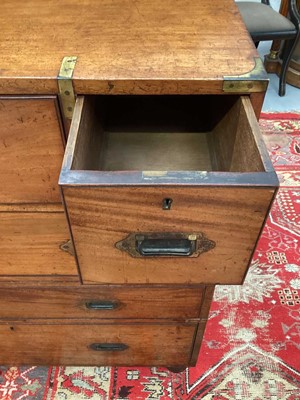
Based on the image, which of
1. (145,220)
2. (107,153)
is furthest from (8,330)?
(145,220)

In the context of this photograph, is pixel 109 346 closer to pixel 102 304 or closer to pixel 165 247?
pixel 102 304

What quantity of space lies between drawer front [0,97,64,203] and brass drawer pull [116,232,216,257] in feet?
0.78

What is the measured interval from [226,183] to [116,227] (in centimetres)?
17

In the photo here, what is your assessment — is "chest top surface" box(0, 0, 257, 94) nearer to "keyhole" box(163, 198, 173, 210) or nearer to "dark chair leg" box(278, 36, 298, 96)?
"keyhole" box(163, 198, 173, 210)

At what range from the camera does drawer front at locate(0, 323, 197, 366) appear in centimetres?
93

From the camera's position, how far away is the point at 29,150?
721 mm

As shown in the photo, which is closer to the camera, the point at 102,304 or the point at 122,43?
the point at 122,43

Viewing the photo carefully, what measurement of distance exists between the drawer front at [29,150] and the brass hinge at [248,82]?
28 cm

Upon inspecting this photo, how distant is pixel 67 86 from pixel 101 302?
0.46 meters

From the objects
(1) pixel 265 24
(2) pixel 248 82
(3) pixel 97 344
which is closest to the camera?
(2) pixel 248 82

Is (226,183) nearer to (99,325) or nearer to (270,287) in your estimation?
(99,325)

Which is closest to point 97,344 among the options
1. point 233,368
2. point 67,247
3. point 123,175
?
point 67,247

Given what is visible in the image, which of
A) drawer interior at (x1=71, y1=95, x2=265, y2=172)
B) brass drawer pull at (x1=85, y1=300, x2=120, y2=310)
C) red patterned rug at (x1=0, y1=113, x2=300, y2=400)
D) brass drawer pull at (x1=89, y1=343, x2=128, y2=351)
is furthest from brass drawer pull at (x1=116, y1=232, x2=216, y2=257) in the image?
red patterned rug at (x1=0, y1=113, x2=300, y2=400)

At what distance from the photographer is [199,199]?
530mm
